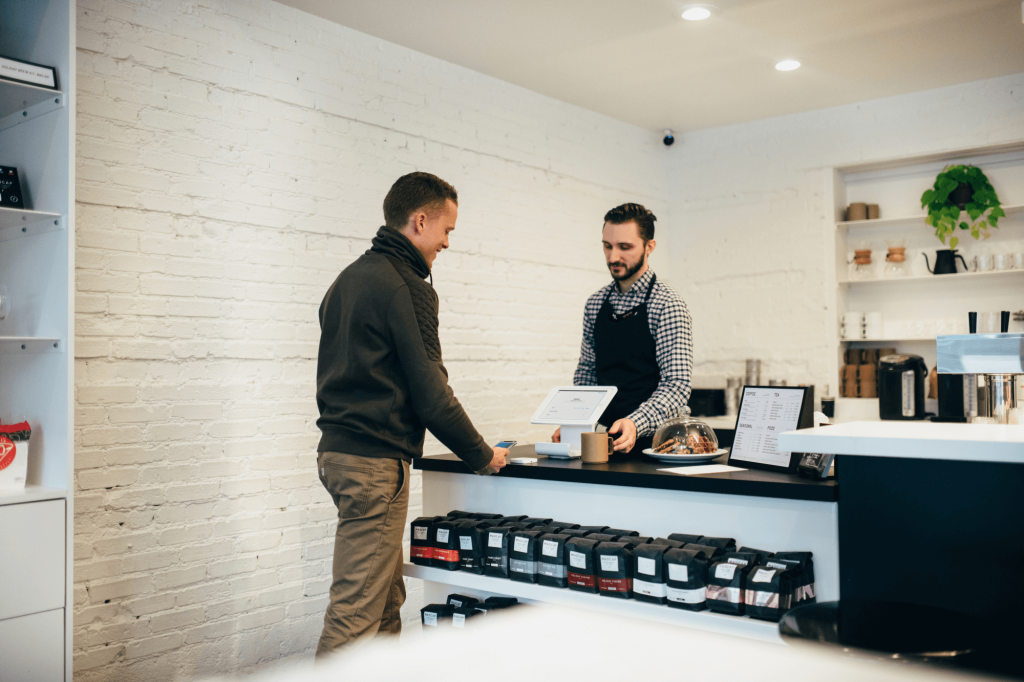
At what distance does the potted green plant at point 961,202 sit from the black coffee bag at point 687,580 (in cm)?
372

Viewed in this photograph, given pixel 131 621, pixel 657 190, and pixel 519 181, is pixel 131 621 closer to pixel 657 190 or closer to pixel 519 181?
pixel 519 181

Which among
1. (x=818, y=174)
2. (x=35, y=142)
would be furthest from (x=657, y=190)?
(x=35, y=142)

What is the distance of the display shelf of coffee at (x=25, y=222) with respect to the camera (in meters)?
2.25

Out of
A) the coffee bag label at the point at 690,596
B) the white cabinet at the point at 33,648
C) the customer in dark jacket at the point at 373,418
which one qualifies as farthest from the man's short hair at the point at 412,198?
the white cabinet at the point at 33,648

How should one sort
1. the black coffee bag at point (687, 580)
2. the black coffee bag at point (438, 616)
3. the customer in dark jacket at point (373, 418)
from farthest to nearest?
the black coffee bag at point (438, 616), the customer in dark jacket at point (373, 418), the black coffee bag at point (687, 580)

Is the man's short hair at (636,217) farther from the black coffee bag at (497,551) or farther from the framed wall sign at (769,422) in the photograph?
the black coffee bag at (497,551)

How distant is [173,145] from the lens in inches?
123

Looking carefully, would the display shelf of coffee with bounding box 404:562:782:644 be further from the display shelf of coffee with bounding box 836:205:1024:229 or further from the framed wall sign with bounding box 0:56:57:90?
the display shelf of coffee with bounding box 836:205:1024:229

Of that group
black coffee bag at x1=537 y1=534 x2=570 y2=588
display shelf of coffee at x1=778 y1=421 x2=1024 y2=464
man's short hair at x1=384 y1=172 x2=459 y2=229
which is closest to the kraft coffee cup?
black coffee bag at x1=537 y1=534 x2=570 y2=588

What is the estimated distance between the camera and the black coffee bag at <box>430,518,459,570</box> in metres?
2.44

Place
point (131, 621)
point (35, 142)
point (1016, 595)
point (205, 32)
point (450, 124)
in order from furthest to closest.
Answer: point (450, 124), point (205, 32), point (131, 621), point (35, 142), point (1016, 595)

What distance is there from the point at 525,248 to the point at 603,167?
103 centimetres

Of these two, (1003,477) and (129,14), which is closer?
(1003,477)

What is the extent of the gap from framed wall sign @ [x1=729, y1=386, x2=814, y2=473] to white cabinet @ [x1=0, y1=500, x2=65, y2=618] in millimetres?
1969
